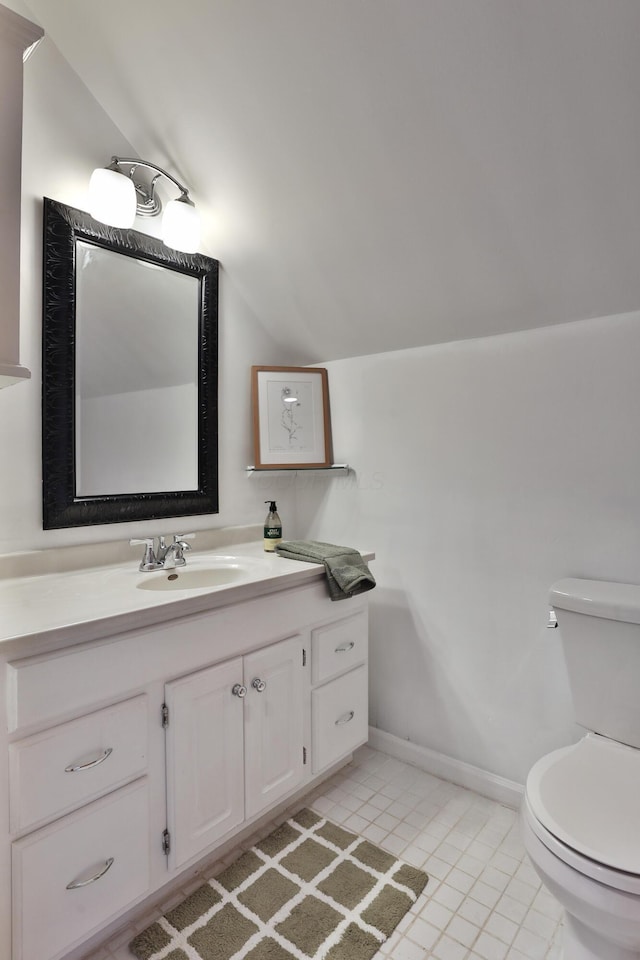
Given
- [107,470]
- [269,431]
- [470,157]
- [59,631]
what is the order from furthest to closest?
[269,431] < [107,470] < [470,157] < [59,631]

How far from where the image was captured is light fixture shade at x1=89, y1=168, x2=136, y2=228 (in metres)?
1.55

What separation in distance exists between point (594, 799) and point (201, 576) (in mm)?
1220

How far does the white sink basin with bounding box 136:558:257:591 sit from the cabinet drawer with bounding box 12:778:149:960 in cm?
55

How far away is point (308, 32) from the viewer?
1289mm

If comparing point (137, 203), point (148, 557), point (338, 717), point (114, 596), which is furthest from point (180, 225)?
point (338, 717)

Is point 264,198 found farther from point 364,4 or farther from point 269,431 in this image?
point 269,431

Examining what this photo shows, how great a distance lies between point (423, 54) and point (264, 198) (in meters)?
0.67

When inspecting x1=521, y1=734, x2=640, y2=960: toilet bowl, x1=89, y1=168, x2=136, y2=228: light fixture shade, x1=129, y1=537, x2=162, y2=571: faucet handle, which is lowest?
x1=521, y1=734, x2=640, y2=960: toilet bowl

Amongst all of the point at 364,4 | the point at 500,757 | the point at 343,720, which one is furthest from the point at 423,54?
the point at 500,757

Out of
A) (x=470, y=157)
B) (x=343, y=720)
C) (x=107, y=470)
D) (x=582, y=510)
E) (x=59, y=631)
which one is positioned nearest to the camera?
(x=59, y=631)

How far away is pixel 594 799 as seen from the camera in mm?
1141

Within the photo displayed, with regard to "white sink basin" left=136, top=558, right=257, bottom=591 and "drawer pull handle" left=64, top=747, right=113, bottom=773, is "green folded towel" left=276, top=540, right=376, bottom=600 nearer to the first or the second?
"white sink basin" left=136, top=558, right=257, bottom=591

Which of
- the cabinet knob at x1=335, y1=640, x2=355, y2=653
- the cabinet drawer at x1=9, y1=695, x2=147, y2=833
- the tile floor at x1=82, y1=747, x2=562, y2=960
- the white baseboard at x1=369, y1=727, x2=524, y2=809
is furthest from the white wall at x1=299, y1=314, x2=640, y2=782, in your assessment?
the cabinet drawer at x1=9, y1=695, x2=147, y2=833

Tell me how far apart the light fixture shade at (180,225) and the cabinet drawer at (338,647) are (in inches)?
54.8
